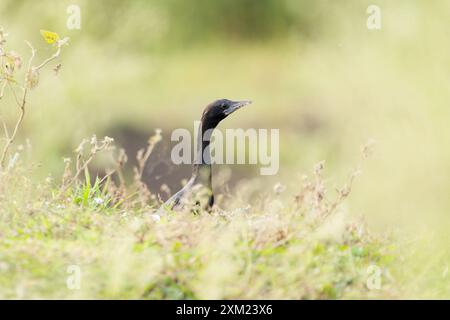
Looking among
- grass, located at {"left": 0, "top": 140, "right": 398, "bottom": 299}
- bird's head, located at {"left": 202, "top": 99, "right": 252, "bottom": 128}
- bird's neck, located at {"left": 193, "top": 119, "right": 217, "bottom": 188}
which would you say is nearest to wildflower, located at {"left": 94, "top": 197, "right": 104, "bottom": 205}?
grass, located at {"left": 0, "top": 140, "right": 398, "bottom": 299}

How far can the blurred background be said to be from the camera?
5508 millimetres

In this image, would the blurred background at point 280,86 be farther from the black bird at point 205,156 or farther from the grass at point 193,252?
the grass at point 193,252

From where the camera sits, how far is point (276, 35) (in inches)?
625

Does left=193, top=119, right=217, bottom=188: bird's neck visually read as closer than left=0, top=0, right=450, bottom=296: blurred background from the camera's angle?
No

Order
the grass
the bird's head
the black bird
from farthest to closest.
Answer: the bird's head → the black bird → the grass

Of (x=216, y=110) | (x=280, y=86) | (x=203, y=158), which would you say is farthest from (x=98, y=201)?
(x=280, y=86)

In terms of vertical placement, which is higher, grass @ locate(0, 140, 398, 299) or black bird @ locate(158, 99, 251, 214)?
black bird @ locate(158, 99, 251, 214)

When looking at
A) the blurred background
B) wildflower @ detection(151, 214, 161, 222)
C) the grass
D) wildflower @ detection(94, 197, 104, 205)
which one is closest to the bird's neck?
the blurred background

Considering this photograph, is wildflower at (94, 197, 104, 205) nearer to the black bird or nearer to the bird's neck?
the black bird

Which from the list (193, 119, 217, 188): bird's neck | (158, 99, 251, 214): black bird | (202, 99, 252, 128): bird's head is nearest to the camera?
(158, 99, 251, 214): black bird

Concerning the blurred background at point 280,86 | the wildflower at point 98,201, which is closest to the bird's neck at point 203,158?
the blurred background at point 280,86

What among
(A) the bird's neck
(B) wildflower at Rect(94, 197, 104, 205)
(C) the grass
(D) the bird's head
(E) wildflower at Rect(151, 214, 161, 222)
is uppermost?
(D) the bird's head

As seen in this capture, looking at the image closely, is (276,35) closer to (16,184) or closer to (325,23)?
(325,23)

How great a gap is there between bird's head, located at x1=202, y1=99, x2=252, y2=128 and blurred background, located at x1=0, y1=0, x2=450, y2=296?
0.40 metres
